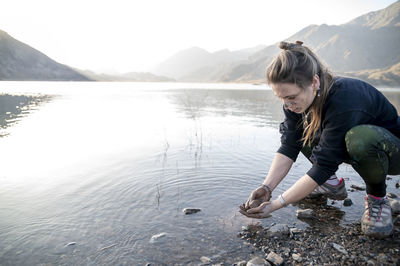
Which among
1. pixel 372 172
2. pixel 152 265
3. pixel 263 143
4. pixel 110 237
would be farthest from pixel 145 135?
pixel 372 172

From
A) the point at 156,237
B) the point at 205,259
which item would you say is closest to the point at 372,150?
the point at 205,259

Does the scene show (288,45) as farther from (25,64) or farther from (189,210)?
(25,64)

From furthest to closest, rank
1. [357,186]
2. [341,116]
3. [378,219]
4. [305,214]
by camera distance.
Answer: [357,186], [305,214], [378,219], [341,116]

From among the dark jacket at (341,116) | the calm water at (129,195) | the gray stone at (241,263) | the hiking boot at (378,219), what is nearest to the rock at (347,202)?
the calm water at (129,195)

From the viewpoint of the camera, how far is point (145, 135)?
32.9 feet

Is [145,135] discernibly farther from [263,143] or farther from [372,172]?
[372,172]

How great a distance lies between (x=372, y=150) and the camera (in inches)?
119

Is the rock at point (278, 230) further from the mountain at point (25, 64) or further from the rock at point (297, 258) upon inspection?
the mountain at point (25, 64)

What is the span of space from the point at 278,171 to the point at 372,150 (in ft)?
3.78

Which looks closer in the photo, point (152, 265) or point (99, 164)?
point (152, 265)

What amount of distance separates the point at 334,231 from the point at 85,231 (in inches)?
129

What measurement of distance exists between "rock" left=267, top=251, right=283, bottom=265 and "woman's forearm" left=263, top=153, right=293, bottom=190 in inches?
36.3

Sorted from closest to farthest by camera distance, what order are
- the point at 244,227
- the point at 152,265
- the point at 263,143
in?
the point at 152,265 < the point at 244,227 < the point at 263,143

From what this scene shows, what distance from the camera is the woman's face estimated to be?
2816 mm
